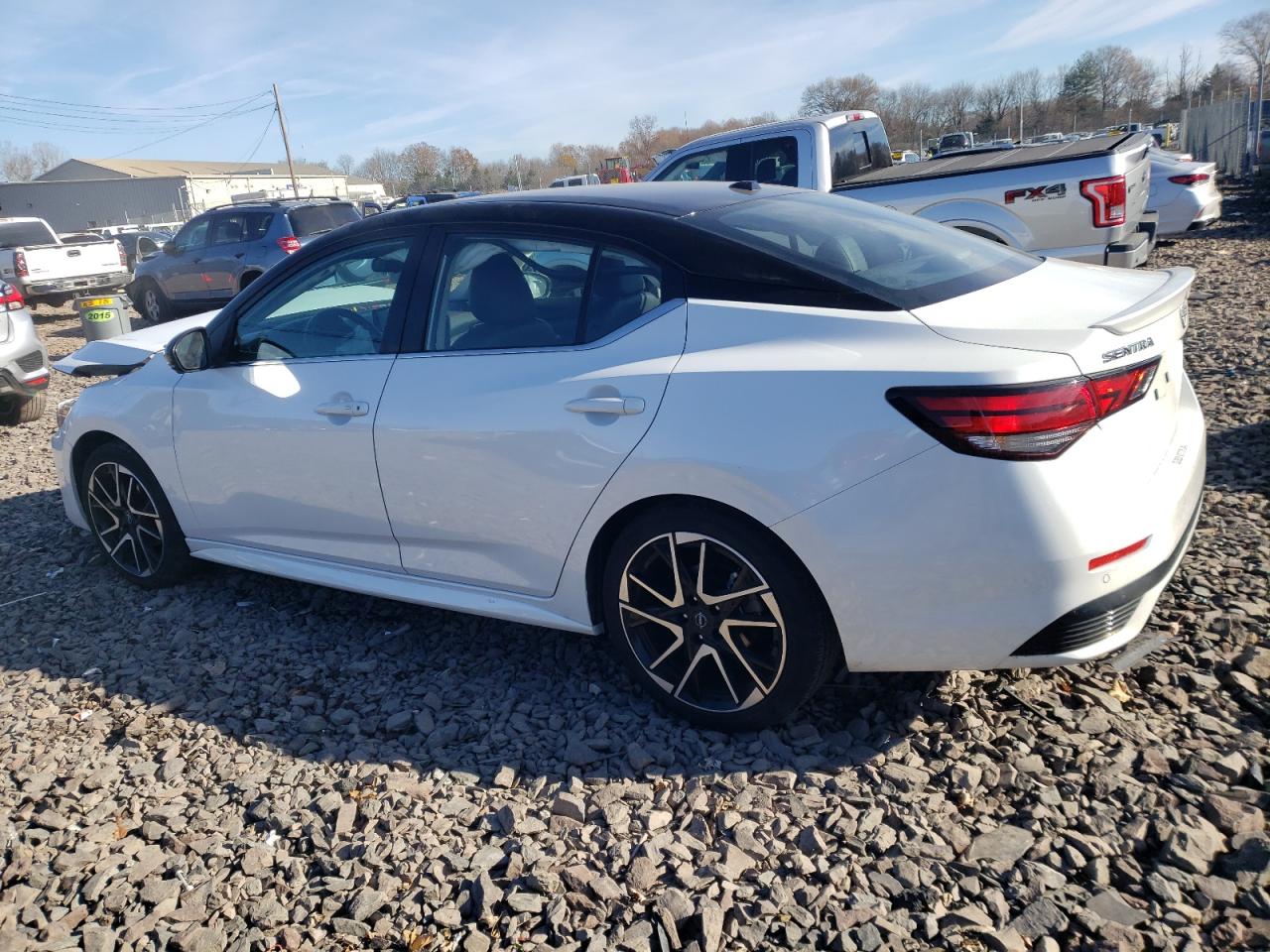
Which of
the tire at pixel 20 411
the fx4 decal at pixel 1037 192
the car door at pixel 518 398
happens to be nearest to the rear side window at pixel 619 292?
the car door at pixel 518 398

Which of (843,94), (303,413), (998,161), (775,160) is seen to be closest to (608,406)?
(303,413)

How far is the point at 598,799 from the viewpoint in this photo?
9.38 ft

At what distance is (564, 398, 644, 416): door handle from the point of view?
2885 millimetres

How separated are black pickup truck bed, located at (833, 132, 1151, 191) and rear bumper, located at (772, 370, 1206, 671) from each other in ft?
18.2

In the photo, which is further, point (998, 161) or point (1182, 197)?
point (1182, 197)

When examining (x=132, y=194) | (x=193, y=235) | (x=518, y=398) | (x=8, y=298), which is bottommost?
(x=518, y=398)

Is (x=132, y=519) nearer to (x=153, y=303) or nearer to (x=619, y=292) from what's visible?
(x=619, y=292)

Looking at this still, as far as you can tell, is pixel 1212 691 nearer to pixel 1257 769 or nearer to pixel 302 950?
pixel 1257 769

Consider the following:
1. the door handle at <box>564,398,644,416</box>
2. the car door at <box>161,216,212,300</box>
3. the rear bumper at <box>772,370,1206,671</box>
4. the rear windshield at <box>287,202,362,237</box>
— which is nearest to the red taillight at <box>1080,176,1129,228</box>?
the rear bumper at <box>772,370,1206,671</box>

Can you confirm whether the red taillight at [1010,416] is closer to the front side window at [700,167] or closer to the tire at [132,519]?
the tire at [132,519]

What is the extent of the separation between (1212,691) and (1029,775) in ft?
2.58

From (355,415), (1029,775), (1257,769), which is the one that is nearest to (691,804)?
(1029,775)

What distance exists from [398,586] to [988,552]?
217 centimetres

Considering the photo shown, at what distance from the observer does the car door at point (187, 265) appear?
1454 cm
